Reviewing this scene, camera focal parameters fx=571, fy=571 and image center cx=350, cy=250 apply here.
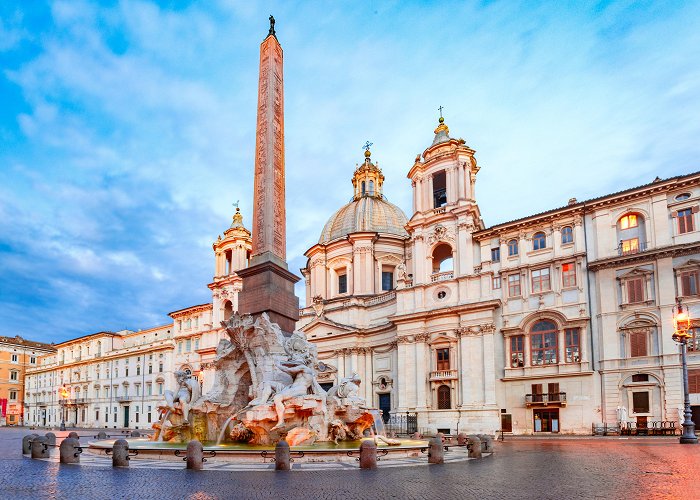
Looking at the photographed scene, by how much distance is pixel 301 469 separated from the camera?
1331 centimetres

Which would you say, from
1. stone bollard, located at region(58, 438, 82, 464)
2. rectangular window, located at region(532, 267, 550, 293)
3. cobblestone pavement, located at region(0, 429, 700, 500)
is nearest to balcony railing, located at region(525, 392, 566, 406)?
rectangular window, located at region(532, 267, 550, 293)

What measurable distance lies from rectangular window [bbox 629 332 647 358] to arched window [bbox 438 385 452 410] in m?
13.1

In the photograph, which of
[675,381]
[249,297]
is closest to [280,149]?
[249,297]

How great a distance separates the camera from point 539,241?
39719 millimetres

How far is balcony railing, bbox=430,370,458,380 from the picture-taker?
41.4 metres

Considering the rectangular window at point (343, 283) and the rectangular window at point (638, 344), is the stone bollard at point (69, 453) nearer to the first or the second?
the rectangular window at point (638, 344)

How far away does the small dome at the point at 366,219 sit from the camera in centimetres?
5753

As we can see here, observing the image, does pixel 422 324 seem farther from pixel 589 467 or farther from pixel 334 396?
pixel 589 467

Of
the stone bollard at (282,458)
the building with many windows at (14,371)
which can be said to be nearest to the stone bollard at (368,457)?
the stone bollard at (282,458)

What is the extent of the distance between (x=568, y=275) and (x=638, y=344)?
6.08 m

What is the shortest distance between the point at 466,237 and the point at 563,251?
7.16 metres

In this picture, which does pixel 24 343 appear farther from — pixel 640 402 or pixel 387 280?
pixel 640 402

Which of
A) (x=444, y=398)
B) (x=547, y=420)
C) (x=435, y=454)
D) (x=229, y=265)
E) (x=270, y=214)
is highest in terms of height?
(x=229, y=265)

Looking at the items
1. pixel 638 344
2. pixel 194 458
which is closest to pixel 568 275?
pixel 638 344
